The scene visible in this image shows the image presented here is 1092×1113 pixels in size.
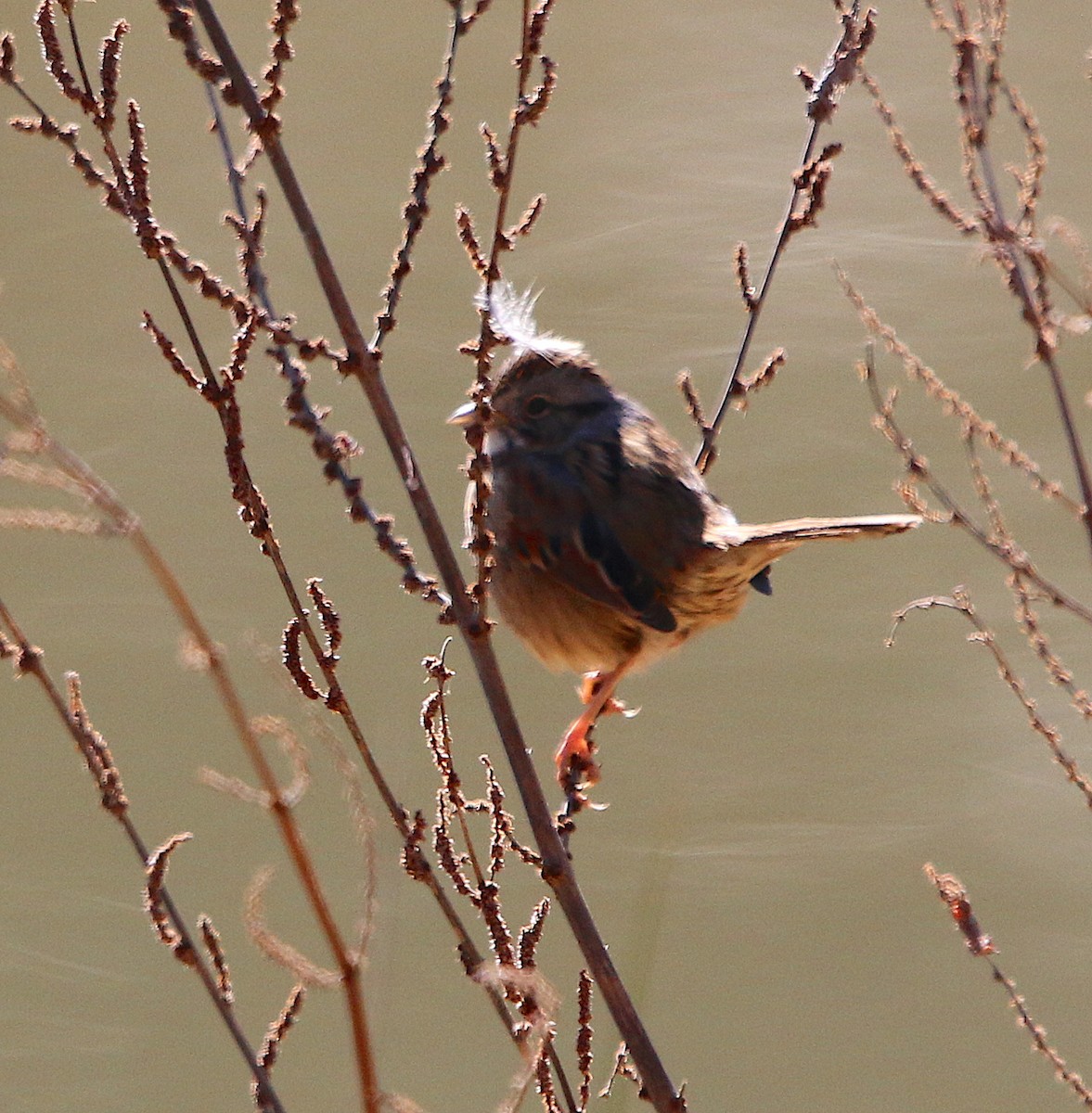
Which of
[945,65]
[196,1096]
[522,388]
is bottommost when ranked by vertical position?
[196,1096]

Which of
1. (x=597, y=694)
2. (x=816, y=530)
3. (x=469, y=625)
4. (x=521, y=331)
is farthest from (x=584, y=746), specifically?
(x=469, y=625)

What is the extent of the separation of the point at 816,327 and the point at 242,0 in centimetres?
248

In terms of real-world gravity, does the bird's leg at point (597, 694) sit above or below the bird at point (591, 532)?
below

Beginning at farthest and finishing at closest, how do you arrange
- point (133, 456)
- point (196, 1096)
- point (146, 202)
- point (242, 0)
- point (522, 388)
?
1. point (242, 0)
2. point (133, 456)
3. point (196, 1096)
4. point (522, 388)
5. point (146, 202)

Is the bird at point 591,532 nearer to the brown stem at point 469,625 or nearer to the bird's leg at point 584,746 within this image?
the bird's leg at point 584,746

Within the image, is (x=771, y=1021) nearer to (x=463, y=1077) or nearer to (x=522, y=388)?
(x=463, y=1077)

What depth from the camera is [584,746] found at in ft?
10.8

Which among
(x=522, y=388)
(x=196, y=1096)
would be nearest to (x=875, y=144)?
(x=522, y=388)

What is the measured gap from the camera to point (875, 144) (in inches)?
235

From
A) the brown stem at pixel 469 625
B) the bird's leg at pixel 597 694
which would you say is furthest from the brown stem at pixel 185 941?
the bird's leg at pixel 597 694

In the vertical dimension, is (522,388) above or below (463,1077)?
above

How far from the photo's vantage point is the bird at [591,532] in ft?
11.2

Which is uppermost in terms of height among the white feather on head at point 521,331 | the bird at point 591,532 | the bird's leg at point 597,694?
the white feather on head at point 521,331

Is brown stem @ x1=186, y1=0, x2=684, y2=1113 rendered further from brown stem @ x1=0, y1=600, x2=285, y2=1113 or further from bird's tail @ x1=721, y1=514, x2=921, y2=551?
bird's tail @ x1=721, y1=514, x2=921, y2=551
